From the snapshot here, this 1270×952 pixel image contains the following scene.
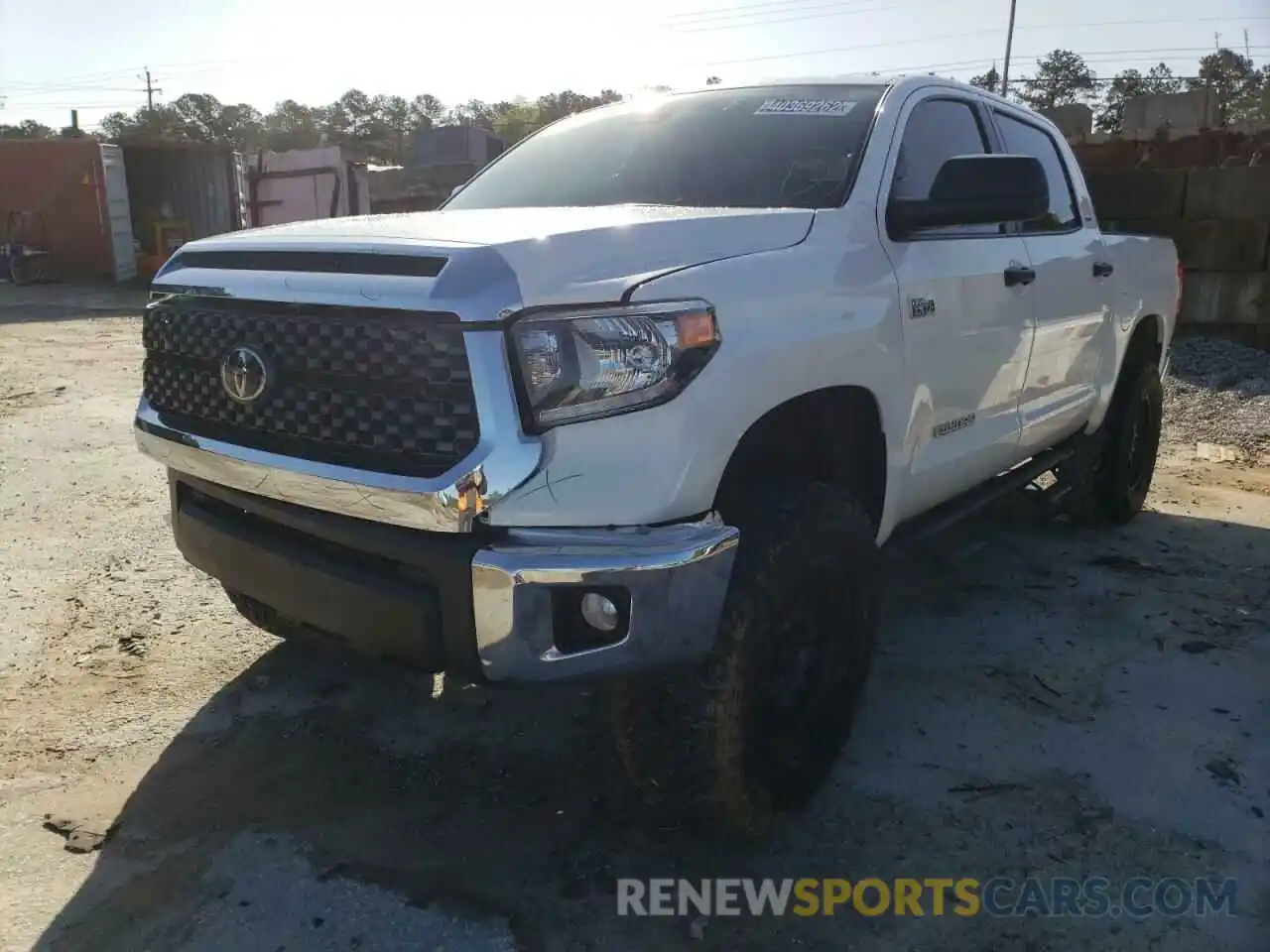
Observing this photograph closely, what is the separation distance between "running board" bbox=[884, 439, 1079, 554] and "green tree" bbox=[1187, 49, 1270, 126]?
2568 centimetres

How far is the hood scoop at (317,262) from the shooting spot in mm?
2127

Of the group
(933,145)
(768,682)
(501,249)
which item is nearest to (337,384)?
(501,249)

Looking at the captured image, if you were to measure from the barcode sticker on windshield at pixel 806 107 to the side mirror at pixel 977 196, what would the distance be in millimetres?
432

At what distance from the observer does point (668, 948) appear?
225cm

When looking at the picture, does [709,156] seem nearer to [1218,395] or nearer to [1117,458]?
[1117,458]

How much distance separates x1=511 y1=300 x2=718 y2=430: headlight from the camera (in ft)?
6.68

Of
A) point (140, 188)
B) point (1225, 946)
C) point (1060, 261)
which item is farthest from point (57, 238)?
point (1225, 946)

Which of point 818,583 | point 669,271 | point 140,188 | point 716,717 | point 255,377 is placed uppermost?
point 140,188

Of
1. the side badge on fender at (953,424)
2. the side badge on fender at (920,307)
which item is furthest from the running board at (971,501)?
the side badge on fender at (920,307)

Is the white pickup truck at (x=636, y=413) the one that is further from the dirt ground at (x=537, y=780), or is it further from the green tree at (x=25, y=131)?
the green tree at (x=25, y=131)

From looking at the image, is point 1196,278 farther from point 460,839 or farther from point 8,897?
point 8,897

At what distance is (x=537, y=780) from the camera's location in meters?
2.88

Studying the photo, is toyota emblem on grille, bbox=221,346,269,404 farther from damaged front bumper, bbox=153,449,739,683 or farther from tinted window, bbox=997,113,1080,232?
tinted window, bbox=997,113,1080,232

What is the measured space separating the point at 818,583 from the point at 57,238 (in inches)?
927
